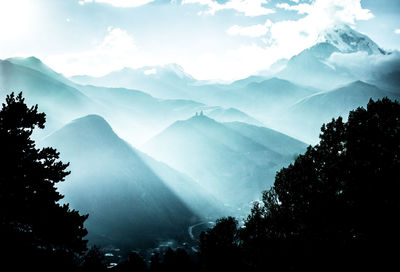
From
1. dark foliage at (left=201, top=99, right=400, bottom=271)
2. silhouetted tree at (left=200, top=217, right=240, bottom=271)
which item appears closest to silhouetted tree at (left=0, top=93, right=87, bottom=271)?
dark foliage at (left=201, top=99, right=400, bottom=271)

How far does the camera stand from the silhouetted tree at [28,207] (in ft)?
52.4

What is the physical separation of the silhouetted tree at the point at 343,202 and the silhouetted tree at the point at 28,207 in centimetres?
1602

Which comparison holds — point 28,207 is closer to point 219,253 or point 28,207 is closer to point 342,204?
point 342,204

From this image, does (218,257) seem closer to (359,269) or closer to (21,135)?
(359,269)

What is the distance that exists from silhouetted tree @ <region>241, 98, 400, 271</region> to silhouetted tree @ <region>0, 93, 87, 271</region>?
52.6 ft

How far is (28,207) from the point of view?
16406 mm

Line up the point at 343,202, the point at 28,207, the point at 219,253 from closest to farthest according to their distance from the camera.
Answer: the point at 28,207
the point at 343,202
the point at 219,253

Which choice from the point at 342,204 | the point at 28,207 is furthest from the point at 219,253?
the point at 28,207

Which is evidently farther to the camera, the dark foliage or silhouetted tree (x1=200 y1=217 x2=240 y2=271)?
silhouetted tree (x1=200 y1=217 x2=240 y2=271)

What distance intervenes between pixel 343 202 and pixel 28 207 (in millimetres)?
20512

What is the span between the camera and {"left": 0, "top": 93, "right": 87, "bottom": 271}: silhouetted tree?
16.0 m

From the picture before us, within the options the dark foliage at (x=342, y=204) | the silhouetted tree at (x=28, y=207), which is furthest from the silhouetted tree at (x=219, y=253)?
the silhouetted tree at (x=28, y=207)

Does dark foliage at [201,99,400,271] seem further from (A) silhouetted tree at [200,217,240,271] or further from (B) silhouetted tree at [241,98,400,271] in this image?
(A) silhouetted tree at [200,217,240,271]

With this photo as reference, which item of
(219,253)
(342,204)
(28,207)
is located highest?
(28,207)
